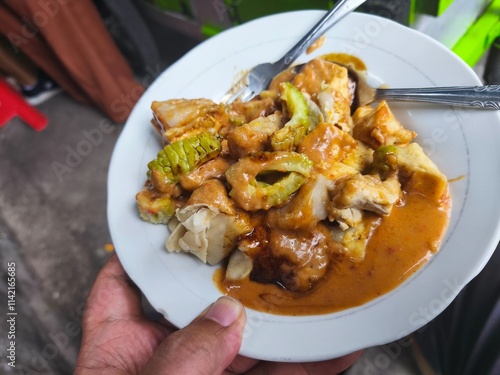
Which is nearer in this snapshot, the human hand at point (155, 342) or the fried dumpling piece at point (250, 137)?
the human hand at point (155, 342)

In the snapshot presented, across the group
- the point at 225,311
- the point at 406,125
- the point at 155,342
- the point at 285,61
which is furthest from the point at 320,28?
the point at 155,342

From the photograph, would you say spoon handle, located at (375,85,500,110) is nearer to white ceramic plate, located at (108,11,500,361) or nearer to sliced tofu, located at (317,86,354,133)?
white ceramic plate, located at (108,11,500,361)

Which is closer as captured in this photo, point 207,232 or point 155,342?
point 207,232

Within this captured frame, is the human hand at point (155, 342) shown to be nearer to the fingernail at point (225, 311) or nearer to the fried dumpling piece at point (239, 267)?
the fingernail at point (225, 311)

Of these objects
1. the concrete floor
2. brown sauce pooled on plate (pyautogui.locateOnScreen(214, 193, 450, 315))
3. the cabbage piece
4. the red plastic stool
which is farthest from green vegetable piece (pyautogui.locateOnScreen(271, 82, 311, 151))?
the red plastic stool

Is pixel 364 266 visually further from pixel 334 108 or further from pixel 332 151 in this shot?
pixel 334 108

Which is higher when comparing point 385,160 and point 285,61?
point 285,61

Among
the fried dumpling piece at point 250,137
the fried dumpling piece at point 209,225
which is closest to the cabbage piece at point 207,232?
the fried dumpling piece at point 209,225
